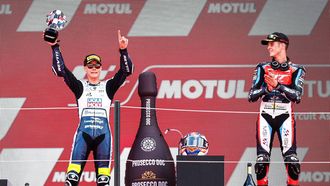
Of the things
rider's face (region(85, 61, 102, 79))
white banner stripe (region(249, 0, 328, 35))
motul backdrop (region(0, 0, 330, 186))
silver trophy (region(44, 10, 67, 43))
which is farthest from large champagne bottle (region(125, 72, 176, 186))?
white banner stripe (region(249, 0, 328, 35))

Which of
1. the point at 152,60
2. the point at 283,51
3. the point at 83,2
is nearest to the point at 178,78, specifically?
the point at 152,60

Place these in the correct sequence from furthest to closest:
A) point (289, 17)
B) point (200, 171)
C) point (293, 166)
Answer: point (289, 17), point (293, 166), point (200, 171)

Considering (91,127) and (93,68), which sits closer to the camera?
(91,127)

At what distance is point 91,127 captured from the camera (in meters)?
6.01

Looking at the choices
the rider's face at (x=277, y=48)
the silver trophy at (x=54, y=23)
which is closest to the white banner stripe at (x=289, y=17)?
the rider's face at (x=277, y=48)

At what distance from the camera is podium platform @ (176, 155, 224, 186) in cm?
568

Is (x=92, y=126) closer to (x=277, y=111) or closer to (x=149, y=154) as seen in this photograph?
(x=149, y=154)

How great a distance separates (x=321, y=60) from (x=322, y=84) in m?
0.20

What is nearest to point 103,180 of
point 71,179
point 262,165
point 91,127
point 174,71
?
point 71,179

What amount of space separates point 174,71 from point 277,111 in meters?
2.10

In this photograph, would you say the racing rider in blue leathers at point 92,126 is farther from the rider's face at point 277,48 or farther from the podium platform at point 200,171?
the rider's face at point 277,48

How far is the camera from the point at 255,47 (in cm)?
788

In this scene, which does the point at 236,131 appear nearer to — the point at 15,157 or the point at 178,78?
the point at 178,78

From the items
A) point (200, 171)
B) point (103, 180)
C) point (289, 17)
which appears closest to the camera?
point (200, 171)
